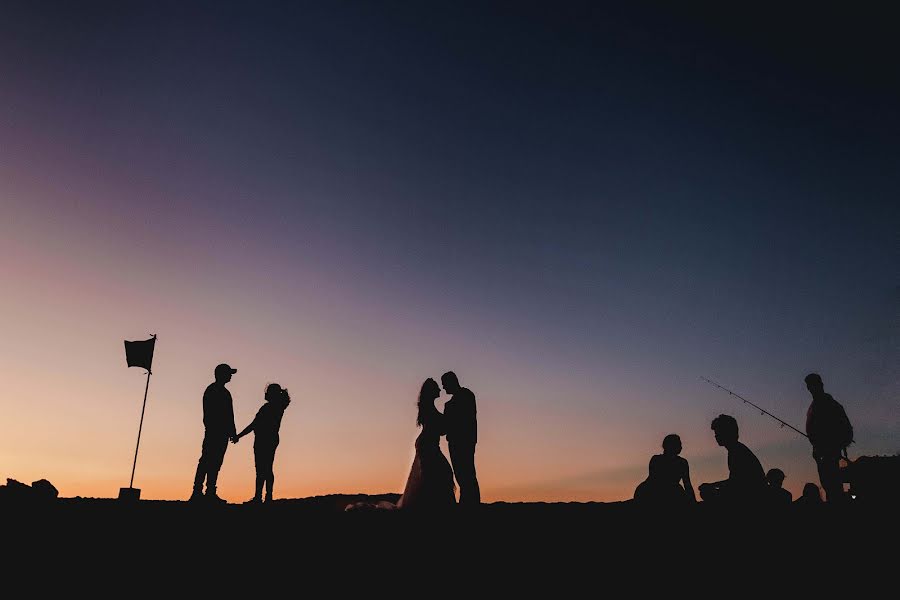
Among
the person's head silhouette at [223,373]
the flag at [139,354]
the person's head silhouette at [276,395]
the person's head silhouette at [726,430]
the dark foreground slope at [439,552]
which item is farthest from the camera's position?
the flag at [139,354]

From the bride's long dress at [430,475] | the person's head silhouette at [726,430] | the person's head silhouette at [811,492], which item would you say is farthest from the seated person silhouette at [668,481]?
the person's head silhouette at [811,492]

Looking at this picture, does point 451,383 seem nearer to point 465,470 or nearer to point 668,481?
point 465,470

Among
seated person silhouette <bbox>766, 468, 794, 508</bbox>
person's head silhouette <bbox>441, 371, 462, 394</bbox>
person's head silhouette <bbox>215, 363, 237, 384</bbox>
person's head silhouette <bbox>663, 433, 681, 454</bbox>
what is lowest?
seated person silhouette <bbox>766, 468, 794, 508</bbox>

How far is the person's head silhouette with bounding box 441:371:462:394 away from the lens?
8445mm

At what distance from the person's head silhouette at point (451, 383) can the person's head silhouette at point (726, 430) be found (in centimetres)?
368

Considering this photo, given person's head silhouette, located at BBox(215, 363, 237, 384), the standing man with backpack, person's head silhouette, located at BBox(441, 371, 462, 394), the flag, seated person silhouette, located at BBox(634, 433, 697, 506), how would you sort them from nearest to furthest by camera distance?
seated person silhouette, located at BBox(634, 433, 697, 506) → person's head silhouette, located at BBox(441, 371, 462, 394) → the standing man with backpack → person's head silhouette, located at BBox(215, 363, 237, 384) → the flag

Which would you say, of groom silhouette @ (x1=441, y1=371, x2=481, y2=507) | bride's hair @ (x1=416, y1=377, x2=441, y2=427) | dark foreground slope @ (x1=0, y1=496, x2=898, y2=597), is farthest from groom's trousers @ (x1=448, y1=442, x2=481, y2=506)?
dark foreground slope @ (x1=0, y1=496, x2=898, y2=597)

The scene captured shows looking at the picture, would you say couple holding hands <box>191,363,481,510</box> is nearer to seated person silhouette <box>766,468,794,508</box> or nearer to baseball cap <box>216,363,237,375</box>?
baseball cap <box>216,363,237,375</box>

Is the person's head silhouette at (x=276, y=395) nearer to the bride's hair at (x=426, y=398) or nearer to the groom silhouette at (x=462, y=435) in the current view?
the bride's hair at (x=426, y=398)

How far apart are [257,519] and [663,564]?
4430mm

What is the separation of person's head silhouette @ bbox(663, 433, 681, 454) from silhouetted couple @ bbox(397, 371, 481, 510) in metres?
2.83

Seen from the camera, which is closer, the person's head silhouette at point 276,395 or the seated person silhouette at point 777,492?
the seated person silhouette at point 777,492

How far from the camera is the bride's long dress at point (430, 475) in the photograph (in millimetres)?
8344

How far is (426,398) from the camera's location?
8961 millimetres
